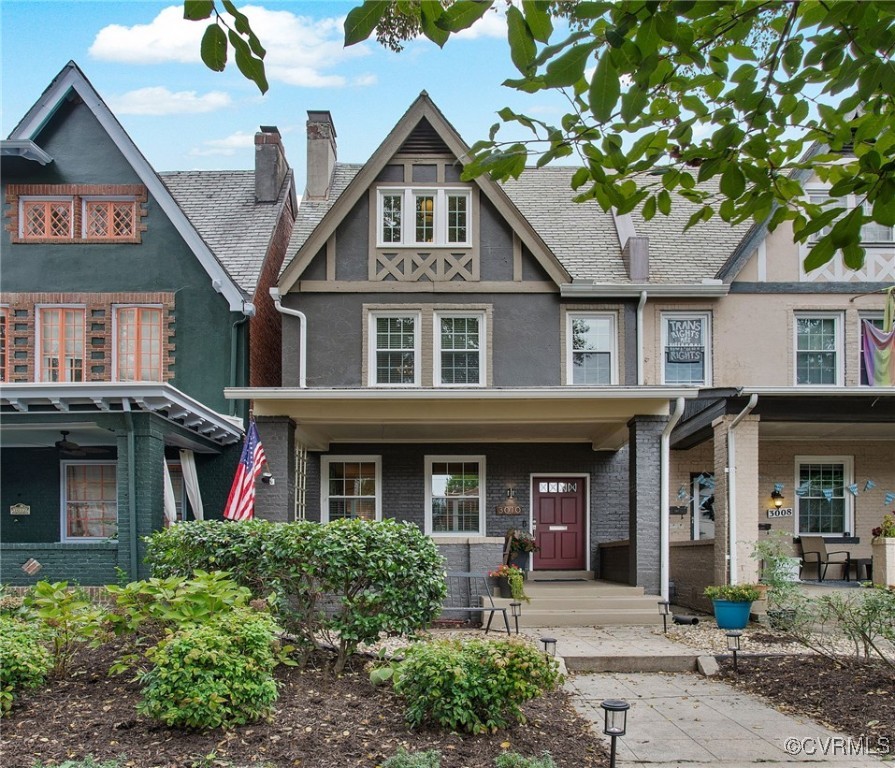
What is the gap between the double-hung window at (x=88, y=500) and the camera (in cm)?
1650

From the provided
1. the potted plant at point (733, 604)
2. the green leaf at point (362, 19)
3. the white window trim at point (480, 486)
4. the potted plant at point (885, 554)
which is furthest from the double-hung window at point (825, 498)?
the green leaf at point (362, 19)

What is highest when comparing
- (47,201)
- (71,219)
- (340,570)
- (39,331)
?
(47,201)

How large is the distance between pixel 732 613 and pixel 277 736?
8395 mm

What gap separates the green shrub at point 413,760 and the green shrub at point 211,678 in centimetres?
121

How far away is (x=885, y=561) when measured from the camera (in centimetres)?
1376

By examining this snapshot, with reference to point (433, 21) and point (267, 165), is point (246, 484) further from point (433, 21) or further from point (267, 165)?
point (433, 21)

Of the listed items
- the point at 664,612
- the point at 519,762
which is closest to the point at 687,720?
the point at 519,762

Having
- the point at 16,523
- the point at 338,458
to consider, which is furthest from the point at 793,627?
the point at 16,523

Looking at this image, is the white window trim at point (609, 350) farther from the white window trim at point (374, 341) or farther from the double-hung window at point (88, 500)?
the double-hung window at point (88, 500)

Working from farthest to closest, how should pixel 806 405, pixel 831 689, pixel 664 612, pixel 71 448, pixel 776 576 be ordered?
pixel 71 448 → pixel 806 405 → pixel 664 612 → pixel 776 576 → pixel 831 689

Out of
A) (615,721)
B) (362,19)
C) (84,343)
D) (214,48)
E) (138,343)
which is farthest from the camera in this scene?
(138,343)

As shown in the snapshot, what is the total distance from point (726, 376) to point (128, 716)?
13430 mm

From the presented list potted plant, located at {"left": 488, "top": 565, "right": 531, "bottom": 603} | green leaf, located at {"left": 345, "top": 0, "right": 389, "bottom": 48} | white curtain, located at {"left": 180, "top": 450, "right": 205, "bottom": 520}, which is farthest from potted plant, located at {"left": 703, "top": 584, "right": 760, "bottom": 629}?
green leaf, located at {"left": 345, "top": 0, "right": 389, "bottom": 48}

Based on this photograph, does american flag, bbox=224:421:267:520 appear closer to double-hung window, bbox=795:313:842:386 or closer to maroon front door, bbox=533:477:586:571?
maroon front door, bbox=533:477:586:571
